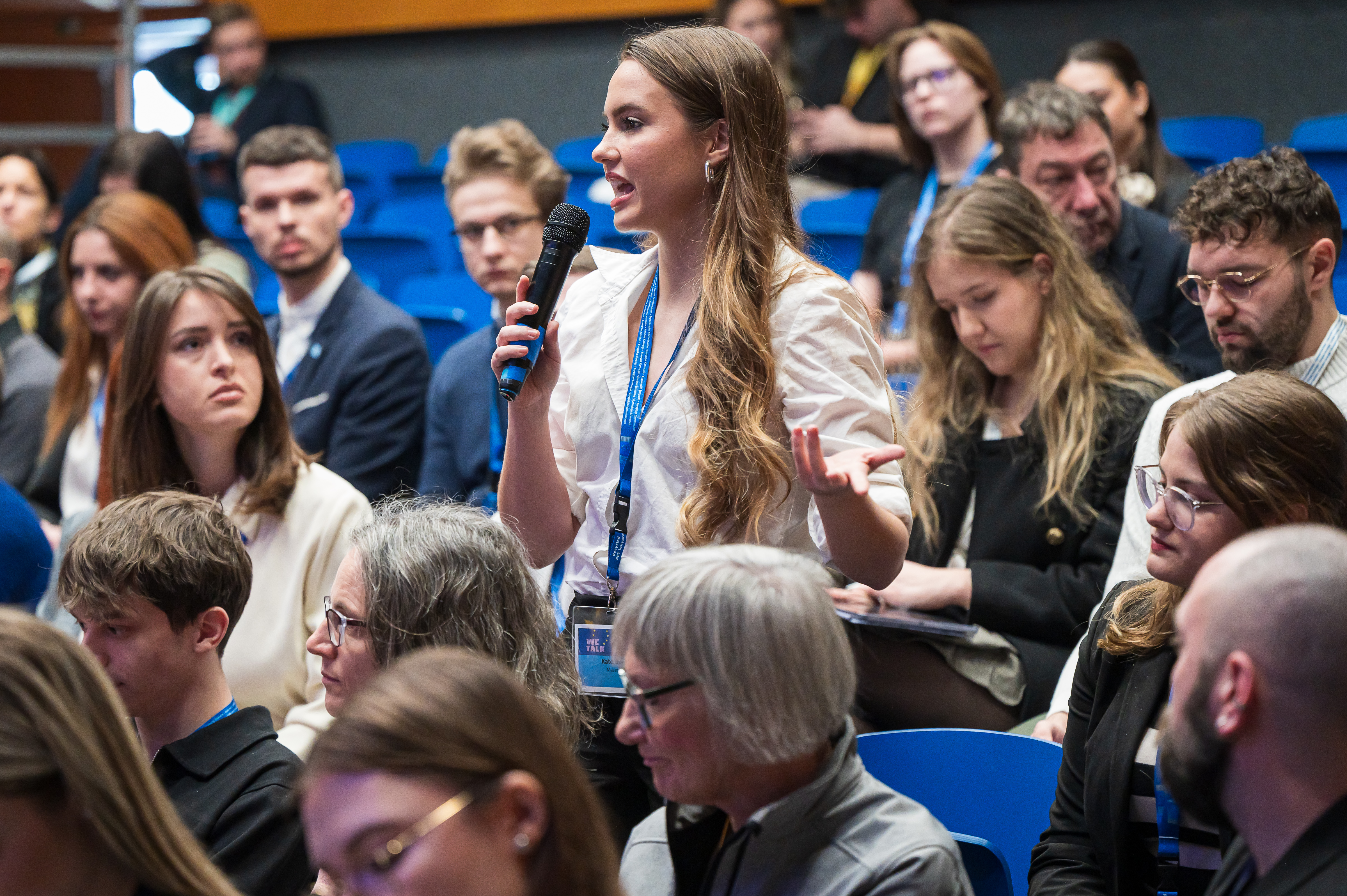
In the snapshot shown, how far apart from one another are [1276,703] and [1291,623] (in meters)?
0.07

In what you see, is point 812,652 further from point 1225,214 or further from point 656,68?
point 1225,214

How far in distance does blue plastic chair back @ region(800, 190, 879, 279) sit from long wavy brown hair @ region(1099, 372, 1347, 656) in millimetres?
2682

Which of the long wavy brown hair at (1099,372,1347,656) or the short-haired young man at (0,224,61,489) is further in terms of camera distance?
the short-haired young man at (0,224,61,489)

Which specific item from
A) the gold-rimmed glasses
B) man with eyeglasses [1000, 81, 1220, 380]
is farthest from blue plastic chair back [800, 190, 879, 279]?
the gold-rimmed glasses

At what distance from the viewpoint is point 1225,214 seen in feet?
7.66

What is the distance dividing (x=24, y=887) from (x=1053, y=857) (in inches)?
49.3

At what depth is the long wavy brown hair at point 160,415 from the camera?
2.75 m

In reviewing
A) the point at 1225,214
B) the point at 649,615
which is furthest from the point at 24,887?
the point at 1225,214

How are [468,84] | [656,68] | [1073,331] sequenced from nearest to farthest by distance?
[656,68], [1073,331], [468,84]

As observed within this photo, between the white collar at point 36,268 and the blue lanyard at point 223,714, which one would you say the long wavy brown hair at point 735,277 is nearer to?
the blue lanyard at point 223,714

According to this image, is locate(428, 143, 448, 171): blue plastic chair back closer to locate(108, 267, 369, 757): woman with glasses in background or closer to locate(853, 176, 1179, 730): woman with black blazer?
locate(108, 267, 369, 757): woman with glasses in background

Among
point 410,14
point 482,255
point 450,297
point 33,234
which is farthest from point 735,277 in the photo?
point 410,14

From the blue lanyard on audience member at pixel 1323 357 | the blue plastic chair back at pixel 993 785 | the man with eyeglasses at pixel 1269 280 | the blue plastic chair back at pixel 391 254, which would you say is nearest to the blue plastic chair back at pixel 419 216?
the blue plastic chair back at pixel 391 254

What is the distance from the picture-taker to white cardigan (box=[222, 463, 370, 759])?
8.34ft
